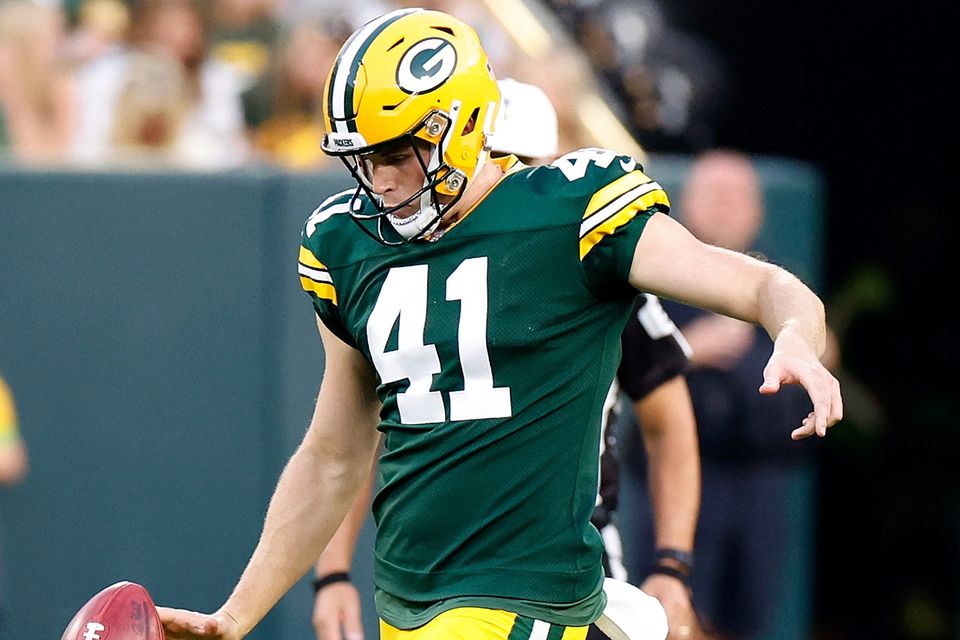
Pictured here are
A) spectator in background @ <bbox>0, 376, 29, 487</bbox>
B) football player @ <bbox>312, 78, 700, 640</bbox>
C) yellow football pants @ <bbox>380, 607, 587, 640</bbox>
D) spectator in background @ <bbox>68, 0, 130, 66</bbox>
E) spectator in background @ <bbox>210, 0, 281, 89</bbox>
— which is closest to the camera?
yellow football pants @ <bbox>380, 607, 587, 640</bbox>

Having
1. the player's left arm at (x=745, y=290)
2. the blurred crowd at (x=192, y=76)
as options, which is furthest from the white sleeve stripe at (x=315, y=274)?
the blurred crowd at (x=192, y=76)

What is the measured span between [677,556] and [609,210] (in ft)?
5.38

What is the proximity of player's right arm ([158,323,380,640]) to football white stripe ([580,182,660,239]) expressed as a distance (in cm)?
58

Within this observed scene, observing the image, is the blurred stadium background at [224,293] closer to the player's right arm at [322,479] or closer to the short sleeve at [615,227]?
the player's right arm at [322,479]

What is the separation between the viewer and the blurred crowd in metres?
6.91

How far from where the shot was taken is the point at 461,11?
903 cm

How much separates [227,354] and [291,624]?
1.05 meters

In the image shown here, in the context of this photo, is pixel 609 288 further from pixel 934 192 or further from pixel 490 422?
pixel 934 192

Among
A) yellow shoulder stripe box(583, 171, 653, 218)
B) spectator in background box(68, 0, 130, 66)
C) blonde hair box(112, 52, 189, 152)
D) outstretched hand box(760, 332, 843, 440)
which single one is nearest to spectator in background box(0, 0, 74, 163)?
blonde hair box(112, 52, 189, 152)

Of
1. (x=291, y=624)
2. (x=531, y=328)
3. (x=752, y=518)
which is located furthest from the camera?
(x=752, y=518)

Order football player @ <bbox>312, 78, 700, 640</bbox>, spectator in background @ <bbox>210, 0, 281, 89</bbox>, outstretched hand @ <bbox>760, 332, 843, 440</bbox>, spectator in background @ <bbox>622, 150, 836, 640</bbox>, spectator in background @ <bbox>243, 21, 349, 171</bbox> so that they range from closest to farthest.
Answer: outstretched hand @ <bbox>760, 332, 843, 440</bbox> → football player @ <bbox>312, 78, 700, 640</bbox> → spectator in background @ <bbox>622, 150, 836, 640</bbox> → spectator in background @ <bbox>243, 21, 349, 171</bbox> → spectator in background @ <bbox>210, 0, 281, 89</bbox>

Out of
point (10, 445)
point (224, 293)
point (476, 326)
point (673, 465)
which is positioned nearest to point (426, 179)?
point (476, 326)

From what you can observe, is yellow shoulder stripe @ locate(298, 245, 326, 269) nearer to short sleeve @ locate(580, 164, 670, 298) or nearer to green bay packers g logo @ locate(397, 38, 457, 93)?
green bay packers g logo @ locate(397, 38, 457, 93)

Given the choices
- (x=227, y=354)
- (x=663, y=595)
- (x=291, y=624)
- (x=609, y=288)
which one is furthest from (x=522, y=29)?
(x=609, y=288)
